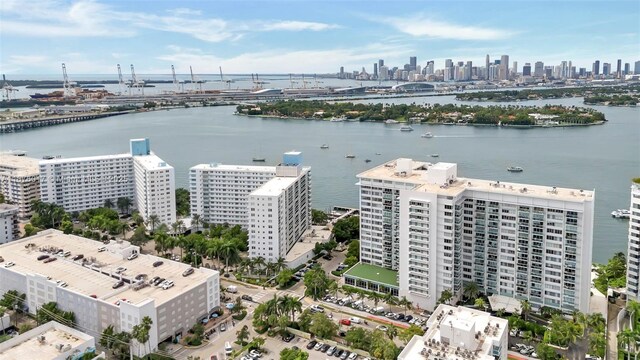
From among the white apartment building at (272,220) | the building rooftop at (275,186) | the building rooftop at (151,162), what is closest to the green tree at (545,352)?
the white apartment building at (272,220)

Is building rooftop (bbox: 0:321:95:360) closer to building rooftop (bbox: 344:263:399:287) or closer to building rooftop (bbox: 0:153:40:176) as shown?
building rooftop (bbox: 344:263:399:287)

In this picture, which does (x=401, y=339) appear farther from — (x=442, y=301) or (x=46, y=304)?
(x=46, y=304)

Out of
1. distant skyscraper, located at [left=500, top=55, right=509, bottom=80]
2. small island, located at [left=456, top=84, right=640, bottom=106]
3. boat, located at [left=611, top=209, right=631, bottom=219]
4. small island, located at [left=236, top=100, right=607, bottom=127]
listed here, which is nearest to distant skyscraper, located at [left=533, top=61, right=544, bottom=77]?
distant skyscraper, located at [left=500, top=55, right=509, bottom=80]

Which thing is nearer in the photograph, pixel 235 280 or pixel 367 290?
pixel 367 290

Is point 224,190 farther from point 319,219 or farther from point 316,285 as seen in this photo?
point 316,285

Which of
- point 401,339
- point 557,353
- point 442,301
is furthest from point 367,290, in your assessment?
point 557,353

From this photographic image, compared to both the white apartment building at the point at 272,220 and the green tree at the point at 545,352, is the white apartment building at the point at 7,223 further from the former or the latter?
the green tree at the point at 545,352
